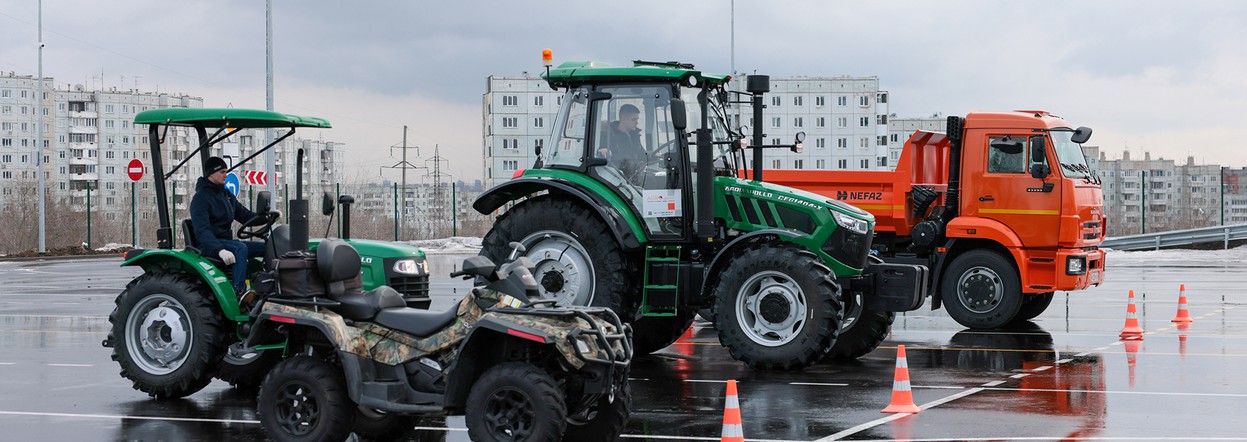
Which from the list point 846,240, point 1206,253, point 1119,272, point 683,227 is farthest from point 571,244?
point 1206,253

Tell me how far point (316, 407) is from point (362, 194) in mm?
46740

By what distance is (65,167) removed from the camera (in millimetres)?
133000

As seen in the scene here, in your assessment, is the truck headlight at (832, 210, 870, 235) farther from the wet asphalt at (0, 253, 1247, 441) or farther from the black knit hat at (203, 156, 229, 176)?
the black knit hat at (203, 156, 229, 176)

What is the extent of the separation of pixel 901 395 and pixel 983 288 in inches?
286

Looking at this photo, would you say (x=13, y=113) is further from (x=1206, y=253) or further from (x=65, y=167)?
(x=1206, y=253)

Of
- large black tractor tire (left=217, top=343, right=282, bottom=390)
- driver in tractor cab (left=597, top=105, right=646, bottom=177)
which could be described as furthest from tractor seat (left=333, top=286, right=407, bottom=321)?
driver in tractor cab (left=597, top=105, right=646, bottom=177)

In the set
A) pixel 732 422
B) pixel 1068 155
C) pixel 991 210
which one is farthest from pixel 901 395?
pixel 1068 155

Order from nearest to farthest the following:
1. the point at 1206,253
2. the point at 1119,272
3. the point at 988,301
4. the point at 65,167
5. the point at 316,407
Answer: the point at 316,407 < the point at 988,301 < the point at 1119,272 < the point at 1206,253 < the point at 65,167

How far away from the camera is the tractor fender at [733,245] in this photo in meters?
13.1

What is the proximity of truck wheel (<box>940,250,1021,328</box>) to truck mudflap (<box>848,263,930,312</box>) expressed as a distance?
403cm

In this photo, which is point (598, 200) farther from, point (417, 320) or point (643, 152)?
point (417, 320)

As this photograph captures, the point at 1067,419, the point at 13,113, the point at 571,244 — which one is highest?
the point at 13,113

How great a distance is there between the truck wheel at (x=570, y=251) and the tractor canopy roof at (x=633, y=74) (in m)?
1.30

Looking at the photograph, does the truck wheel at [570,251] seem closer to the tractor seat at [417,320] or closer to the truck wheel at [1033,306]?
the tractor seat at [417,320]
